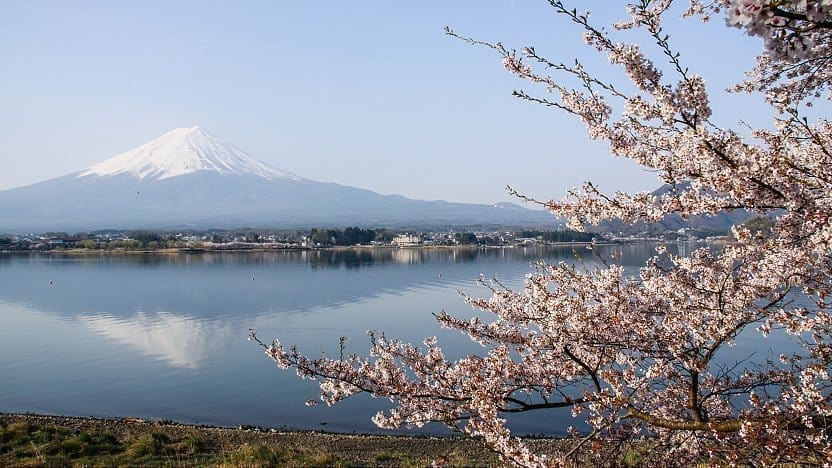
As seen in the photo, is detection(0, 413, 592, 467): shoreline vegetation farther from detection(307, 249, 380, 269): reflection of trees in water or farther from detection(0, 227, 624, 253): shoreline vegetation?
detection(0, 227, 624, 253): shoreline vegetation

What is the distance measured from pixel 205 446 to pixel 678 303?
7353mm

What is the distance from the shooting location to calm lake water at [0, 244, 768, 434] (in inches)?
454

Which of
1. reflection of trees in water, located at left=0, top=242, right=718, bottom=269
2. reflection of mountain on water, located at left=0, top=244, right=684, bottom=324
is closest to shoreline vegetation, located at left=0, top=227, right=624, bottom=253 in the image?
reflection of trees in water, located at left=0, top=242, right=718, bottom=269

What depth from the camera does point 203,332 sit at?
19344 millimetres

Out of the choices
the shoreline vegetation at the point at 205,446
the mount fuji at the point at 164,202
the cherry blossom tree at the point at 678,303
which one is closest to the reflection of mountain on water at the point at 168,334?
the shoreline vegetation at the point at 205,446

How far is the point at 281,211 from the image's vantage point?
183 meters

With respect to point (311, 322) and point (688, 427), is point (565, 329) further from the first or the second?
point (311, 322)

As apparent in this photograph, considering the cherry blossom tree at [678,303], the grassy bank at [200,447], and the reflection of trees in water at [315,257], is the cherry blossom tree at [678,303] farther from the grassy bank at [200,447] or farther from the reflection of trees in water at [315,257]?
the reflection of trees in water at [315,257]

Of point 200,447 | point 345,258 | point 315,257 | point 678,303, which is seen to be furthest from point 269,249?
point 678,303

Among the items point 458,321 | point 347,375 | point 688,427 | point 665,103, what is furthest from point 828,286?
point 347,375

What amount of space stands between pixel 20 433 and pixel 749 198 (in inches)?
356

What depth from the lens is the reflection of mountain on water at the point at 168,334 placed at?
54.4 feet

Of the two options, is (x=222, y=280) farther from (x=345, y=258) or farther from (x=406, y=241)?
(x=406, y=241)

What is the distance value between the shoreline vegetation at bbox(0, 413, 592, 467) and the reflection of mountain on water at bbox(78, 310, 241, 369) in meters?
5.53
